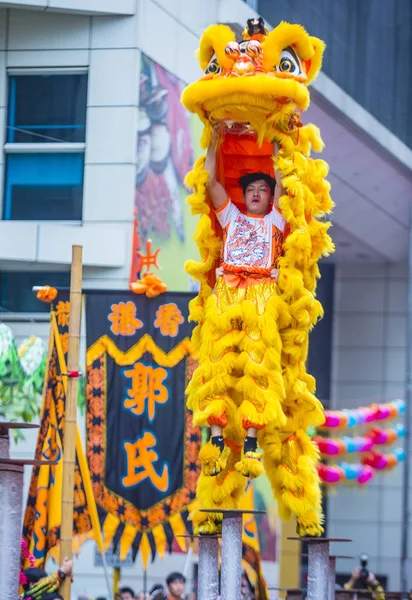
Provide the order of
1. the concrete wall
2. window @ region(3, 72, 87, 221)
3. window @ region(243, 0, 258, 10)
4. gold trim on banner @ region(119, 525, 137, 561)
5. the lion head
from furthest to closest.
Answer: the concrete wall → window @ region(243, 0, 258, 10) → window @ region(3, 72, 87, 221) → gold trim on banner @ region(119, 525, 137, 561) → the lion head

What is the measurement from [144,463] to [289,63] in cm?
405

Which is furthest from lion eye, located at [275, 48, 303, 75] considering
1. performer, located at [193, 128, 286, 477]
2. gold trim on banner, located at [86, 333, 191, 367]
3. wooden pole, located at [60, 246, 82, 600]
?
gold trim on banner, located at [86, 333, 191, 367]

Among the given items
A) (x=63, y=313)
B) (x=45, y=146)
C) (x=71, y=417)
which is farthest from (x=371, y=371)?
(x=71, y=417)

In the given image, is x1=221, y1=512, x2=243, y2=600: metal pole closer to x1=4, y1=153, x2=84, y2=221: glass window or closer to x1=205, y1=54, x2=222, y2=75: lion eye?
x1=205, y1=54, x2=222, y2=75: lion eye

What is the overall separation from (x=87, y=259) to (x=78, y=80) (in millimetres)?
2108

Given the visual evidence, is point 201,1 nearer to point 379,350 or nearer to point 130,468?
point 130,468

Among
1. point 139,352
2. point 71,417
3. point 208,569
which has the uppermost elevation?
point 139,352

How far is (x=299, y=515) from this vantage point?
863cm

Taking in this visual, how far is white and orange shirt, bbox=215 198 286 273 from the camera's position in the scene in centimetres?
858

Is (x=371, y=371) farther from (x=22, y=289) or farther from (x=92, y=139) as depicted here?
(x=92, y=139)

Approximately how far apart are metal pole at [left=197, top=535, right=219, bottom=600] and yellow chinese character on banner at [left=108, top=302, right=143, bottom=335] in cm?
297

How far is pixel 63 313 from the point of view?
427 inches

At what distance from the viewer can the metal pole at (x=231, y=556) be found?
26.5 feet

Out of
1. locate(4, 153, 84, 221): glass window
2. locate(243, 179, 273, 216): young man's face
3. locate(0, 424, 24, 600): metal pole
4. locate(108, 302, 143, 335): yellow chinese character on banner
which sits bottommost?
locate(0, 424, 24, 600): metal pole
